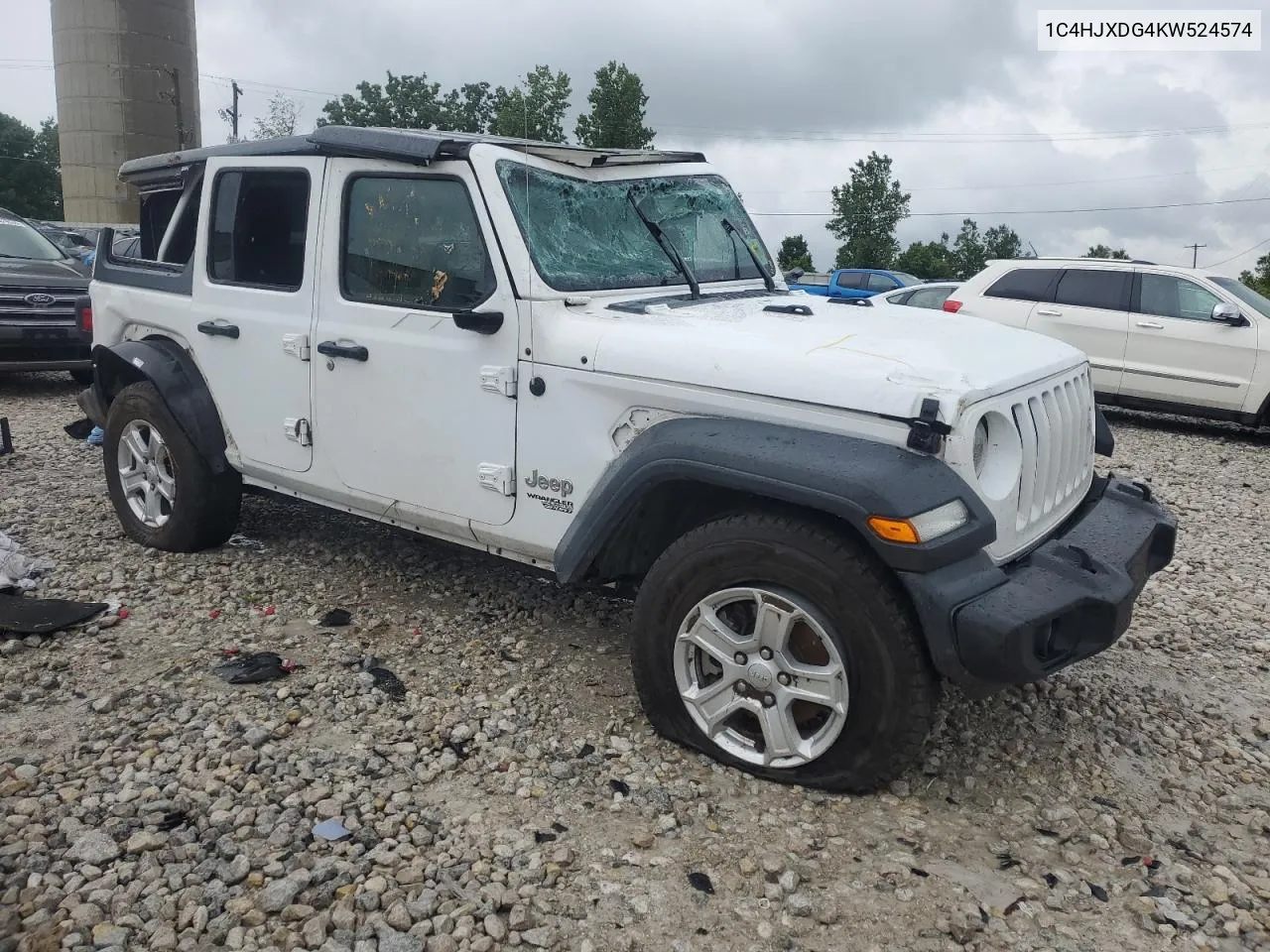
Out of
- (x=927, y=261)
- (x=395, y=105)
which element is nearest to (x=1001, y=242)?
(x=927, y=261)

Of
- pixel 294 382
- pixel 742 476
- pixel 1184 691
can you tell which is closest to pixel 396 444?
pixel 294 382

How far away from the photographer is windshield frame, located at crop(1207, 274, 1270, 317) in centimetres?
981

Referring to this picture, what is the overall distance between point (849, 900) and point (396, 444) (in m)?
2.33

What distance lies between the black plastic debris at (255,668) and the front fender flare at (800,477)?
55.1 inches

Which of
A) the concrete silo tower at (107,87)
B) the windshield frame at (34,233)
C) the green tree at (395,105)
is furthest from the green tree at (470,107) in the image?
the windshield frame at (34,233)

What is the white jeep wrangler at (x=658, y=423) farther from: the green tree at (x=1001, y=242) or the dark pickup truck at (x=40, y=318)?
the green tree at (x=1001, y=242)

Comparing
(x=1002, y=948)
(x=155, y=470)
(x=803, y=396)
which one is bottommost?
(x=1002, y=948)

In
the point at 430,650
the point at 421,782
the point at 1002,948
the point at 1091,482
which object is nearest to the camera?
the point at 1002,948

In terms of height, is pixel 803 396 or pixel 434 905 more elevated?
pixel 803 396

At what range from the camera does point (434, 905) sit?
8.53ft

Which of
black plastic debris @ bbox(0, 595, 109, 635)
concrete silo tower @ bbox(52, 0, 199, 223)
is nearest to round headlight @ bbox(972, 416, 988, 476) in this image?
black plastic debris @ bbox(0, 595, 109, 635)

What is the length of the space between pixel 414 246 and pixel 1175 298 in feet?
28.6

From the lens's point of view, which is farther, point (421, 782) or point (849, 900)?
point (421, 782)

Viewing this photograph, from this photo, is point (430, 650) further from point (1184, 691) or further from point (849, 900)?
point (1184, 691)
